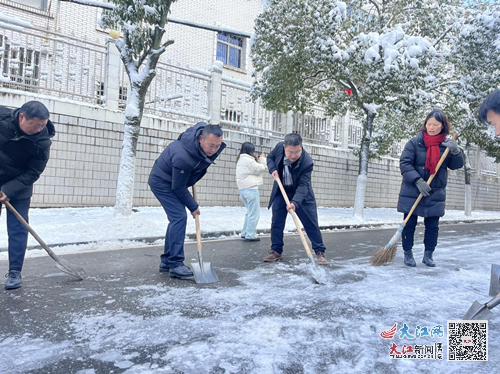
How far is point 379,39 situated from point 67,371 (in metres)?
10.1

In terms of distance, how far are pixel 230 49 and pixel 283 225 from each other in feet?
58.6

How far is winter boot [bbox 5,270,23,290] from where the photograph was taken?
12.9 ft

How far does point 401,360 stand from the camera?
2.56m

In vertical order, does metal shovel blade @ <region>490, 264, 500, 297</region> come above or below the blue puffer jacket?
below

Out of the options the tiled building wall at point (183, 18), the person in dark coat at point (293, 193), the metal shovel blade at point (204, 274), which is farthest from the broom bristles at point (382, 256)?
the tiled building wall at point (183, 18)

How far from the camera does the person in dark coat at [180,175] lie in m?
4.24

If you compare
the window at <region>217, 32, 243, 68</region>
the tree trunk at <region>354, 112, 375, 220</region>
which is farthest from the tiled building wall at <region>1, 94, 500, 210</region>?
the window at <region>217, 32, 243, 68</region>

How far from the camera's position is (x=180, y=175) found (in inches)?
168

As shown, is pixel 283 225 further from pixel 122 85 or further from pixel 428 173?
pixel 122 85

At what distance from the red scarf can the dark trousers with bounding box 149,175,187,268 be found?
3045 millimetres

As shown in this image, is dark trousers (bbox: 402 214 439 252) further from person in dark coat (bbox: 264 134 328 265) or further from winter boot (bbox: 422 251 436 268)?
person in dark coat (bbox: 264 134 328 265)

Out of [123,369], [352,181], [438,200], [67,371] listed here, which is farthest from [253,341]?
[352,181]

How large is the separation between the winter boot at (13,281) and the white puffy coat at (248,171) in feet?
14.0

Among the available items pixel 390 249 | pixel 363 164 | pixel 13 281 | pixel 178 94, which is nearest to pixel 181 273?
pixel 13 281
